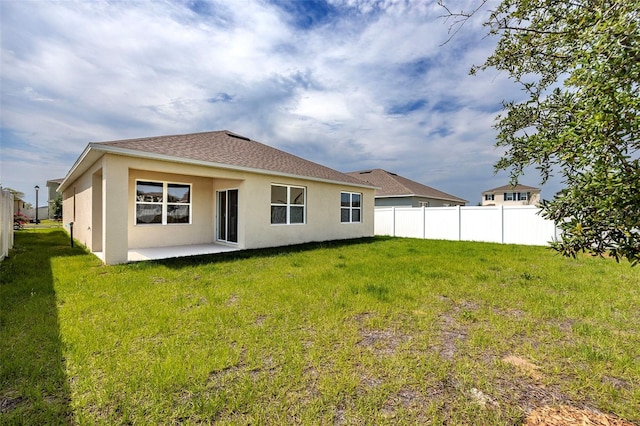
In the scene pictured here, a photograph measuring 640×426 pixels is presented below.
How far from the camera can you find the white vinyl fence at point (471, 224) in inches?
511

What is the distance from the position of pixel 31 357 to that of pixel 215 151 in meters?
8.43

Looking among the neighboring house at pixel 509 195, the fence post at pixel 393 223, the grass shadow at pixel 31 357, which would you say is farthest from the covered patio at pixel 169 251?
the neighboring house at pixel 509 195

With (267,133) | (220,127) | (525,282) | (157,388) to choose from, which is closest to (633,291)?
(525,282)

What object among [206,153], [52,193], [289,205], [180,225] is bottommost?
[180,225]

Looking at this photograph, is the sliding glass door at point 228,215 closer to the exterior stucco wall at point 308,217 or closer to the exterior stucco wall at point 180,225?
the exterior stucco wall at point 180,225

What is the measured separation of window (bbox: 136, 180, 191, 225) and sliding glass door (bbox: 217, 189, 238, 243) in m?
1.20

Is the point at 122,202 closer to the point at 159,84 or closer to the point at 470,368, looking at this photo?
the point at 159,84

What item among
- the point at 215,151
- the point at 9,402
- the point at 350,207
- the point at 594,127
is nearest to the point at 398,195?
the point at 350,207

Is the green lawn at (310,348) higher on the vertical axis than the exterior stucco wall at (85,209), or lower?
lower

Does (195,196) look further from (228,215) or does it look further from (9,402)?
(9,402)

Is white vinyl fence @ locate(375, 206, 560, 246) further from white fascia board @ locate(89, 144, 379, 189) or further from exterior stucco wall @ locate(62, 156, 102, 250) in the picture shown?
exterior stucco wall @ locate(62, 156, 102, 250)

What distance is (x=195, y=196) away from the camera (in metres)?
11.1

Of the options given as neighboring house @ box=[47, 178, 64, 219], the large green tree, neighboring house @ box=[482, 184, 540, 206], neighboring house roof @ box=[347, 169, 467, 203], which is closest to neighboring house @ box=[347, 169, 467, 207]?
neighboring house roof @ box=[347, 169, 467, 203]

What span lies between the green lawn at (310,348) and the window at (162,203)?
12.1 feet
